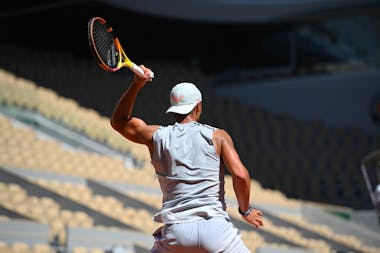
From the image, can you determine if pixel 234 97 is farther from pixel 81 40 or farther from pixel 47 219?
pixel 47 219

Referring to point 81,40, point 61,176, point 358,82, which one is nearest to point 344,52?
point 358,82

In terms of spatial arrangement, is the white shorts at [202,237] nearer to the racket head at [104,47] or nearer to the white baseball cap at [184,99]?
the white baseball cap at [184,99]

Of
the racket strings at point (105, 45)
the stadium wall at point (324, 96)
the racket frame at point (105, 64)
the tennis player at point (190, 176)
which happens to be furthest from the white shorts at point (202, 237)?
the stadium wall at point (324, 96)

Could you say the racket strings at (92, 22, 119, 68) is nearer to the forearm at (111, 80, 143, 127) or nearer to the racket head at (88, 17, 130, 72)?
the racket head at (88, 17, 130, 72)

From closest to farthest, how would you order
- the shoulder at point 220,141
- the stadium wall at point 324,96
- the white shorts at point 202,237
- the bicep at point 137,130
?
1. the white shorts at point 202,237
2. the shoulder at point 220,141
3. the bicep at point 137,130
4. the stadium wall at point 324,96

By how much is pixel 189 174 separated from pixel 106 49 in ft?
2.40

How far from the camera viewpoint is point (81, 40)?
24.1m

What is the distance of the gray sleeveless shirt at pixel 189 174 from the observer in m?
3.46

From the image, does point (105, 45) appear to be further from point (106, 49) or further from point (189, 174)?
point (189, 174)

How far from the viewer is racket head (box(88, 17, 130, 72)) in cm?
365

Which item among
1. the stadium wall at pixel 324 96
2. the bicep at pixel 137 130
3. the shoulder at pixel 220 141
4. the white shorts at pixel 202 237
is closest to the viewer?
the white shorts at pixel 202 237

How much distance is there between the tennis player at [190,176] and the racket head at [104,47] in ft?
0.57

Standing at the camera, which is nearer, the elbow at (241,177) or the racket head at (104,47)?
the elbow at (241,177)

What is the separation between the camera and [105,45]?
377 cm
